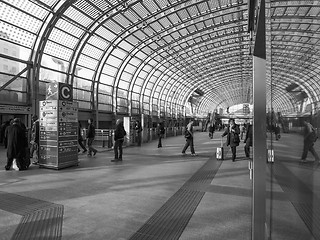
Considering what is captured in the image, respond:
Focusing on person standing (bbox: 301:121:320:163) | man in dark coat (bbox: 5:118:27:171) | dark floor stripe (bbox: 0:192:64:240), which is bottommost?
dark floor stripe (bbox: 0:192:64:240)

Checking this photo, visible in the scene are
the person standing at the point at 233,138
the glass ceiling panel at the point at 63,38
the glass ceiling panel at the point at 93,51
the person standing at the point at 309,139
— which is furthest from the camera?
the glass ceiling panel at the point at 93,51

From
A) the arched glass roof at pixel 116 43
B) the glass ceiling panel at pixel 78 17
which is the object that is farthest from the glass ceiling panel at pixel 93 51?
the glass ceiling panel at pixel 78 17

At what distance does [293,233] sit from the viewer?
4.26 feet

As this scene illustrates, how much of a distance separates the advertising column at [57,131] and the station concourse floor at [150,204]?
874mm

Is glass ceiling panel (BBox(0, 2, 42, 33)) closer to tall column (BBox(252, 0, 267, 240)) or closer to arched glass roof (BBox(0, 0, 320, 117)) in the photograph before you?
arched glass roof (BBox(0, 0, 320, 117))

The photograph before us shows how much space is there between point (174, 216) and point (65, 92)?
6.47m

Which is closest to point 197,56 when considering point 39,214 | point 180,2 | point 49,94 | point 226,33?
point 226,33

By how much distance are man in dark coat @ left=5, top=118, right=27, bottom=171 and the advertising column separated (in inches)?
26.5

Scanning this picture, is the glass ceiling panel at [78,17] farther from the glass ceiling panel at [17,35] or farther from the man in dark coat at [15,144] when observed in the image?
the man in dark coat at [15,144]

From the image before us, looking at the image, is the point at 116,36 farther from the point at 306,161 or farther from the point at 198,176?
the point at 306,161

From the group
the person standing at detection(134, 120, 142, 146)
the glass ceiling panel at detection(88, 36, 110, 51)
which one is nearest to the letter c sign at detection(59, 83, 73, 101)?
the person standing at detection(134, 120, 142, 146)

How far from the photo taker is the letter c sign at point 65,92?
8.07m

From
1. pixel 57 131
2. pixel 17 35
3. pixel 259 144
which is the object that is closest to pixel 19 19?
pixel 17 35

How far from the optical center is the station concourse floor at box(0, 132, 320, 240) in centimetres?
166
